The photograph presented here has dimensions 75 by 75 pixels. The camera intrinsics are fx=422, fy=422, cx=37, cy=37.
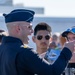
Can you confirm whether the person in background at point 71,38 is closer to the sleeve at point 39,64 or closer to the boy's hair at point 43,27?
the boy's hair at point 43,27

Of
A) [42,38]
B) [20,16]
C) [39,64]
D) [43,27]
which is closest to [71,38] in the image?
[42,38]

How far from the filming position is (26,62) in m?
3.86

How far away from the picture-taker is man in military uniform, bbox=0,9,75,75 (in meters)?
3.84

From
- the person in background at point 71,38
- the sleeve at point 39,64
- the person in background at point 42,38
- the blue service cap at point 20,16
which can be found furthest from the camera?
the person in background at point 42,38

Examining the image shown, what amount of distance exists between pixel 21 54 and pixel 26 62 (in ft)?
0.29

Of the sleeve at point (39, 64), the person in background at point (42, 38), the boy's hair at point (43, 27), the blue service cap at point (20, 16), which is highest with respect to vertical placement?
the blue service cap at point (20, 16)

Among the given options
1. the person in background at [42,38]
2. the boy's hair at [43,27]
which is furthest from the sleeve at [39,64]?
the boy's hair at [43,27]

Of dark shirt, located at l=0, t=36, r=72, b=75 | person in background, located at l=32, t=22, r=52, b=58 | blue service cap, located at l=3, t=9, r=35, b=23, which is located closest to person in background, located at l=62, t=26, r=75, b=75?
person in background, located at l=32, t=22, r=52, b=58

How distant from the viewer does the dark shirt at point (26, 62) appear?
3.83 m

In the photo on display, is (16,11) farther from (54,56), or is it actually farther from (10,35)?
(54,56)

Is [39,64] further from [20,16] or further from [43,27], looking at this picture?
[43,27]

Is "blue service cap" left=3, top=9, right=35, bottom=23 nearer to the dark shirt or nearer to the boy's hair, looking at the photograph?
the dark shirt

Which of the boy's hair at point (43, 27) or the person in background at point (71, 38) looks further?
the boy's hair at point (43, 27)

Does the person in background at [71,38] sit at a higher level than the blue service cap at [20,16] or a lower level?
lower
